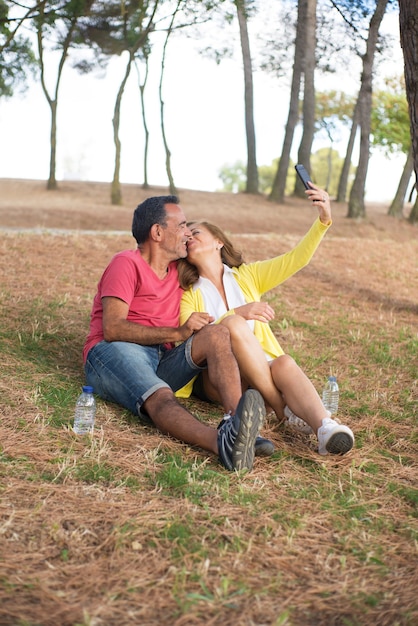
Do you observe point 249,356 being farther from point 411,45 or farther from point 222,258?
point 411,45

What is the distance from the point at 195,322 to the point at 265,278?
0.93 meters

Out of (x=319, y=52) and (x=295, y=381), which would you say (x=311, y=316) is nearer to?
(x=295, y=381)

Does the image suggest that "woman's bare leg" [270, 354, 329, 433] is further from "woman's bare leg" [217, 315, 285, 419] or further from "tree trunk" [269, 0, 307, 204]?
"tree trunk" [269, 0, 307, 204]

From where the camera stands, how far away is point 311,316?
8.88 m

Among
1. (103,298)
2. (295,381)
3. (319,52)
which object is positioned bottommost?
(295,381)

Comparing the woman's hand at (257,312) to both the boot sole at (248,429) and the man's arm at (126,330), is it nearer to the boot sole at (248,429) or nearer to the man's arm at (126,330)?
the man's arm at (126,330)

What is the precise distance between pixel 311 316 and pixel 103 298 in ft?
14.0

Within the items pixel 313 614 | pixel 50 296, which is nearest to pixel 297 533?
pixel 313 614

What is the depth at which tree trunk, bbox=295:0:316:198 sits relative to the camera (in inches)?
855

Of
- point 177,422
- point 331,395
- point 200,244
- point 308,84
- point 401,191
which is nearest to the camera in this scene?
point 177,422

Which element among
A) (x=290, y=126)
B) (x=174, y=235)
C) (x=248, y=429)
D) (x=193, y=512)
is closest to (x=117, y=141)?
(x=290, y=126)

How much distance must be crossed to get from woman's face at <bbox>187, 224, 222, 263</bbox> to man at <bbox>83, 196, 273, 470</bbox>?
128mm

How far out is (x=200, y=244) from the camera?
17.8ft

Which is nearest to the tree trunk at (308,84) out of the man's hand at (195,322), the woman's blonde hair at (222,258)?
the woman's blonde hair at (222,258)
